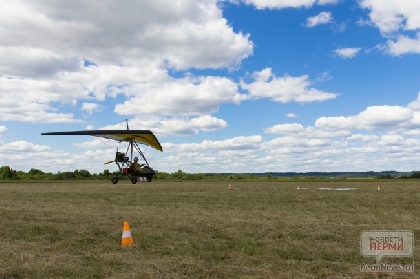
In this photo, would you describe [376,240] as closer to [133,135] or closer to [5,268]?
[5,268]

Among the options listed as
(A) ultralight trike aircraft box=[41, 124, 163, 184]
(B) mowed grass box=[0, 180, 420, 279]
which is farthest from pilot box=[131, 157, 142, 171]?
(B) mowed grass box=[0, 180, 420, 279]

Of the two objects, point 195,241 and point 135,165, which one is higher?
point 135,165

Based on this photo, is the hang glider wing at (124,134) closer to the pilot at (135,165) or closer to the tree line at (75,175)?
the pilot at (135,165)

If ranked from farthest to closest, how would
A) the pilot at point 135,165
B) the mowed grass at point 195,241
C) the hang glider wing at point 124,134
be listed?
the pilot at point 135,165 < the hang glider wing at point 124,134 < the mowed grass at point 195,241

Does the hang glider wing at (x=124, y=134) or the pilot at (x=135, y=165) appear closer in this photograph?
the hang glider wing at (x=124, y=134)

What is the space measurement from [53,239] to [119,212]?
479 centimetres

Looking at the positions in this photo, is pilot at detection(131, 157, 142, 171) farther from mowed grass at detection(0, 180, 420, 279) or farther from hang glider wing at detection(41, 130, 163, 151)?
mowed grass at detection(0, 180, 420, 279)

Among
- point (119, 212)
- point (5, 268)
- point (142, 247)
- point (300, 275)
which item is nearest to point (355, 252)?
point (300, 275)

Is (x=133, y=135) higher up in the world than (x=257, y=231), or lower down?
higher up

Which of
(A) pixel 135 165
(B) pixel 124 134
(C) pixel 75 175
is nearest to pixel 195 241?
(B) pixel 124 134

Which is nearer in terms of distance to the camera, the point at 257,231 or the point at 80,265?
the point at 80,265

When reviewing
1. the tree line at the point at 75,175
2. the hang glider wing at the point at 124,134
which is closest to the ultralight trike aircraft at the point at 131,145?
the hang glider wing at the point at 124,134

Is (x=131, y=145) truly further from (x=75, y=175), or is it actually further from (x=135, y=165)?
(x=75, y=175)

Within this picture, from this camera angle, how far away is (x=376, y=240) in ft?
29.4
